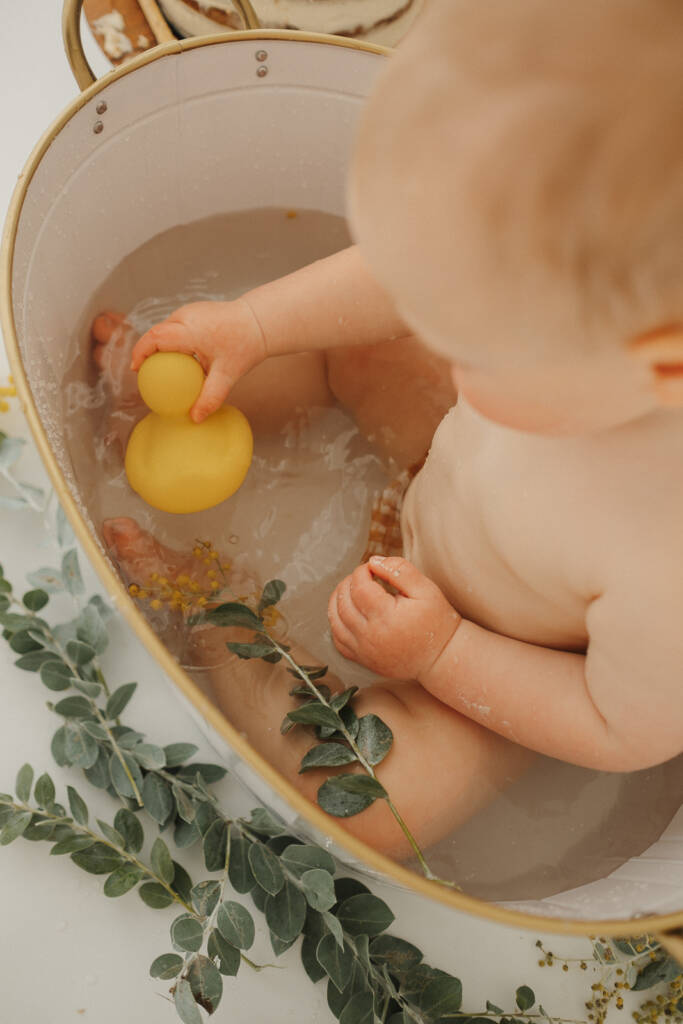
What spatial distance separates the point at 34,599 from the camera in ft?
2.66

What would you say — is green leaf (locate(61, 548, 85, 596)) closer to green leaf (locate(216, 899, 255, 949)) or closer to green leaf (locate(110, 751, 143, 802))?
green leaf (locate(110, 751, 143, 802))

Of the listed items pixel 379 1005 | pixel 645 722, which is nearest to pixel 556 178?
pixel 645 722

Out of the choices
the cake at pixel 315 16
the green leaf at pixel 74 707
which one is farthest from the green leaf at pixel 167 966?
the cake at pixel 315 16

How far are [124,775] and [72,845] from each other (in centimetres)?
7

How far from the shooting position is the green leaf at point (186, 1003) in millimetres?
638

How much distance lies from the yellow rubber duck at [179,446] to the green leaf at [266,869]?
1.04 ft

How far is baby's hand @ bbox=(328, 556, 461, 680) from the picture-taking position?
2.31 feet

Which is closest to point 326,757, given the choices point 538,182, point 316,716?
point 316,716

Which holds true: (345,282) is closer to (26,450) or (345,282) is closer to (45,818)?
(26,450)

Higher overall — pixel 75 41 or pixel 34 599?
pixel 75 41

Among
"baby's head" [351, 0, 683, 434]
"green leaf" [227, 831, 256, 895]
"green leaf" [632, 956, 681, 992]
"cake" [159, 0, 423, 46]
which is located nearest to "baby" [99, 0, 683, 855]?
"baby's head" [351, 0, 683, 434]

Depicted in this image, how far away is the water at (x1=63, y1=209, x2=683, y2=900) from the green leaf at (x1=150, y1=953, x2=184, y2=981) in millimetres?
215

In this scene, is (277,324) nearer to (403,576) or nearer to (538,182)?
(403,576)

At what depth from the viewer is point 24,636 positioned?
806 mm
